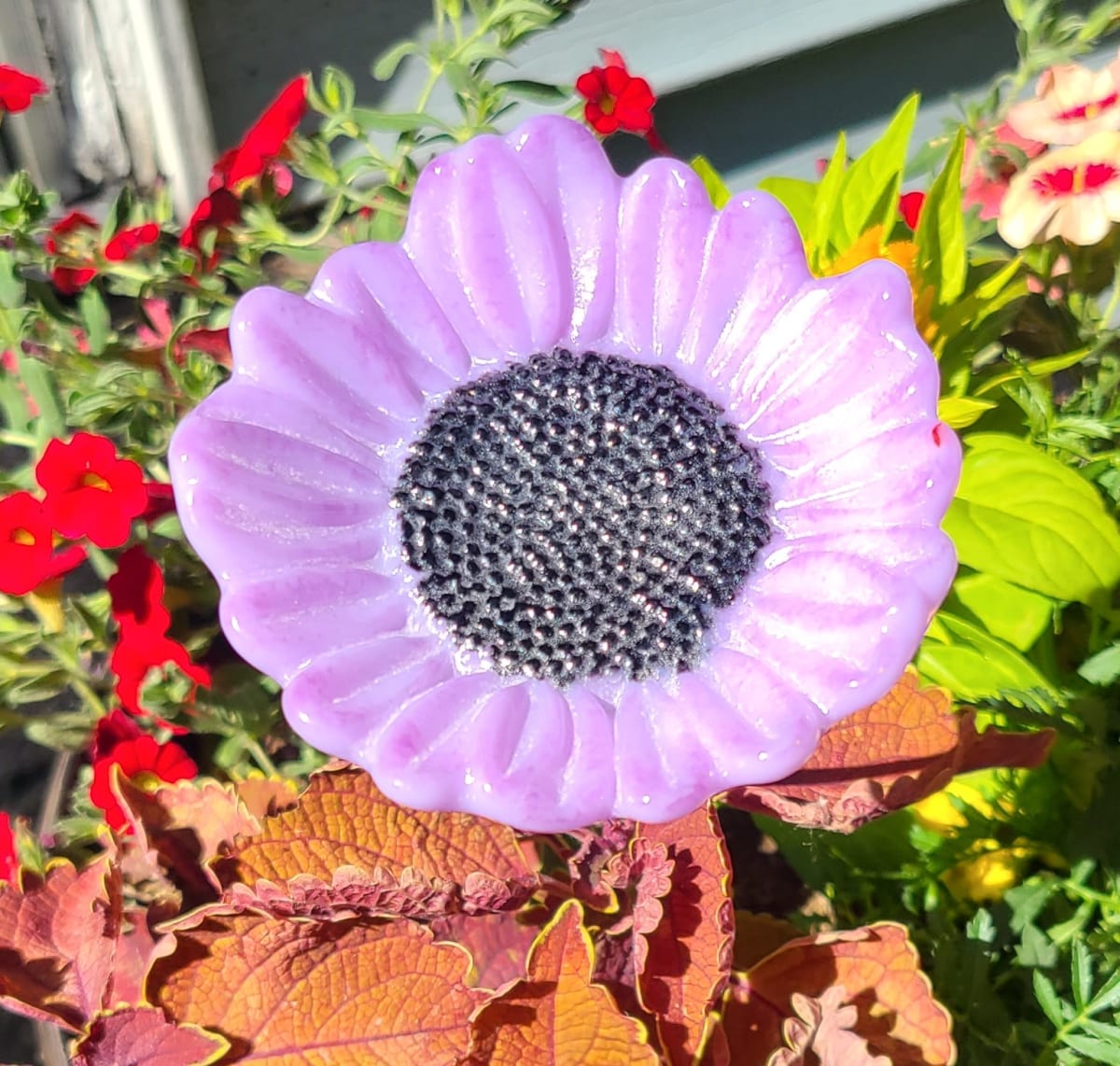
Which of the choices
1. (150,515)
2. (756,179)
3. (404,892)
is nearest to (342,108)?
(150,515)

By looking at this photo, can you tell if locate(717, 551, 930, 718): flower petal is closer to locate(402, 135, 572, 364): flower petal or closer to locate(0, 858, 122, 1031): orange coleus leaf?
locate(402, 135, 572, 364): flower petal

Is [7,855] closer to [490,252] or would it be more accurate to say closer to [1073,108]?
[490,252]

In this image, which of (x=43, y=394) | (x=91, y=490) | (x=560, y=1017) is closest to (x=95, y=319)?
(x=43, y=394)

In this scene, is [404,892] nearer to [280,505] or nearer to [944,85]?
Result: [280,505]

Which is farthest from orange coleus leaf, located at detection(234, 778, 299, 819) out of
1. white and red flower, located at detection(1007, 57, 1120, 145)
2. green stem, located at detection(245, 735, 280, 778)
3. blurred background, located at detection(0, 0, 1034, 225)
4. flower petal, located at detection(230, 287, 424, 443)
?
blurred background, located at detection(0, 0, 1034, 225)

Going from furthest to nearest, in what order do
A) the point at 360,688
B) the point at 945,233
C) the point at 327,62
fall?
the point at 327,62
the point at 945,233
the point at 360,688

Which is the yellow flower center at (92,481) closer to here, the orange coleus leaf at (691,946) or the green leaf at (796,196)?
the orange coleus leaf at (691,946)
